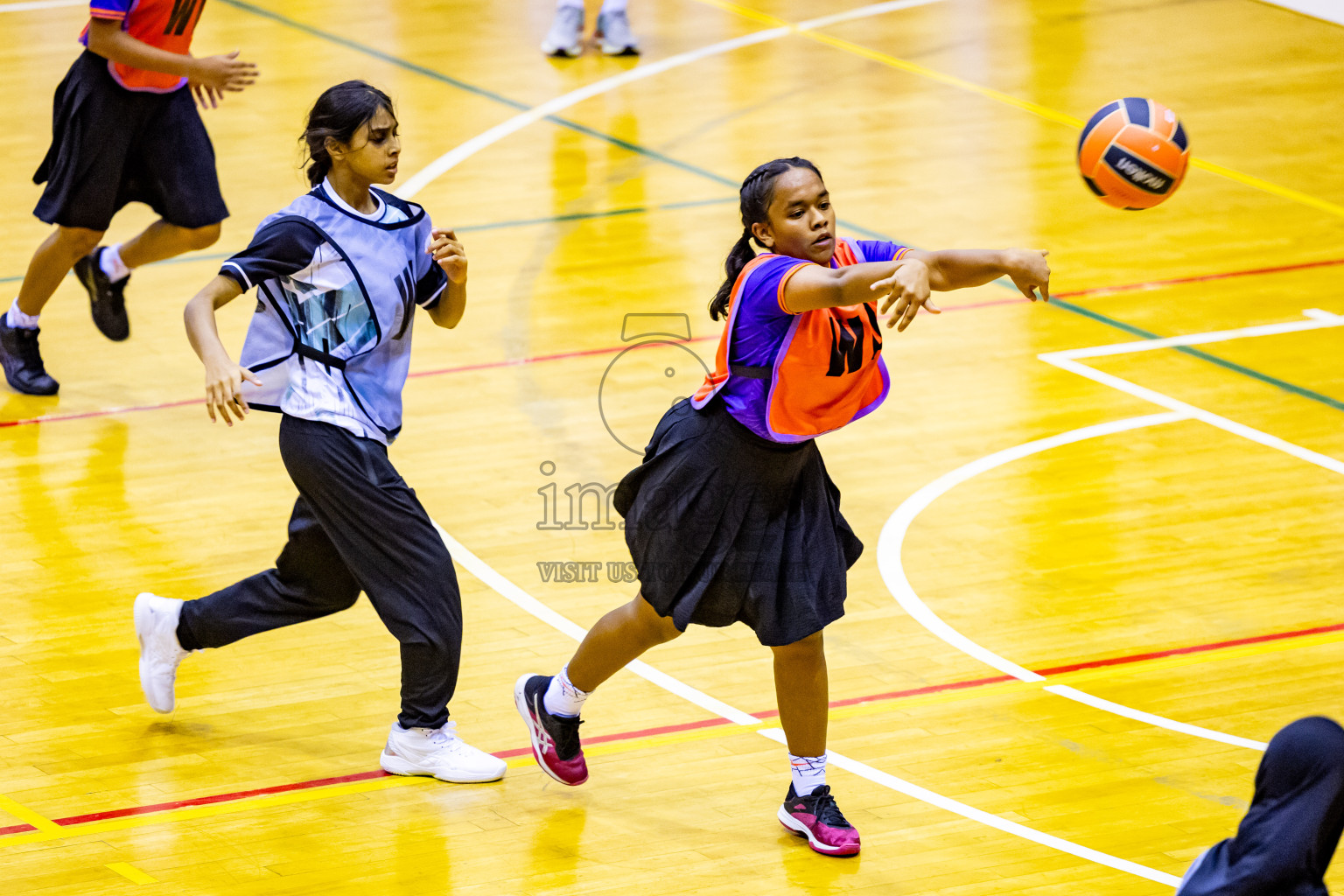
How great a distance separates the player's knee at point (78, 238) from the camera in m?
7.60

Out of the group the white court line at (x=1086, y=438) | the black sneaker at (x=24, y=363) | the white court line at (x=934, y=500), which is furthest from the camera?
the black sneaker at (x=24, y=363)

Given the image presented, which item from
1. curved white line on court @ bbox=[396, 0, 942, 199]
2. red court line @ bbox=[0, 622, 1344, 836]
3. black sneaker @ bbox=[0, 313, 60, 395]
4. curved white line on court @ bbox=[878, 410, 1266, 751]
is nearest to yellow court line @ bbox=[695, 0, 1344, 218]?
curved white line on court @ bbox=[396, 0, 942, 199]

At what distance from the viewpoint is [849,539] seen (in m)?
5.04

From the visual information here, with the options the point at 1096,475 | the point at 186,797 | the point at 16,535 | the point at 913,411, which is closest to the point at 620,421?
the point at 913,411

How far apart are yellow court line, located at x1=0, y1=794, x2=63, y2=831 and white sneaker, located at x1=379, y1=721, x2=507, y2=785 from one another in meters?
0.93

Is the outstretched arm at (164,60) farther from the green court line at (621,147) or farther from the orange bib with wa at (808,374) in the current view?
the orange bib with wa at (808,374)

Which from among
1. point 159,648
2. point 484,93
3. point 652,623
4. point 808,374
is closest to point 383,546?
point 652,623

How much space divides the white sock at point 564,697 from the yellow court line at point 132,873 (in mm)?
1133

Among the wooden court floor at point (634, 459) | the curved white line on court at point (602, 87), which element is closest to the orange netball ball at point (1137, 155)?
the wooden court floor at point (634, 459)

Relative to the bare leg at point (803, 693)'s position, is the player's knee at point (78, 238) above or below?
above

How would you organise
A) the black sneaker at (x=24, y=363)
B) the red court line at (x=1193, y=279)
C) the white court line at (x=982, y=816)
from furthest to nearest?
the red court line at (x=1193, y=279), the black sneaker at (x=24, y=363), the white court line at (x=982, y=816)

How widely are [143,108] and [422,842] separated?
3.76 metres

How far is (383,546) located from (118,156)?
3.16 metres

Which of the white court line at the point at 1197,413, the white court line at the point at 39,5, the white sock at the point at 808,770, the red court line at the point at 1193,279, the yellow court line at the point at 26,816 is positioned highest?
the white court line at the point at 39,5
